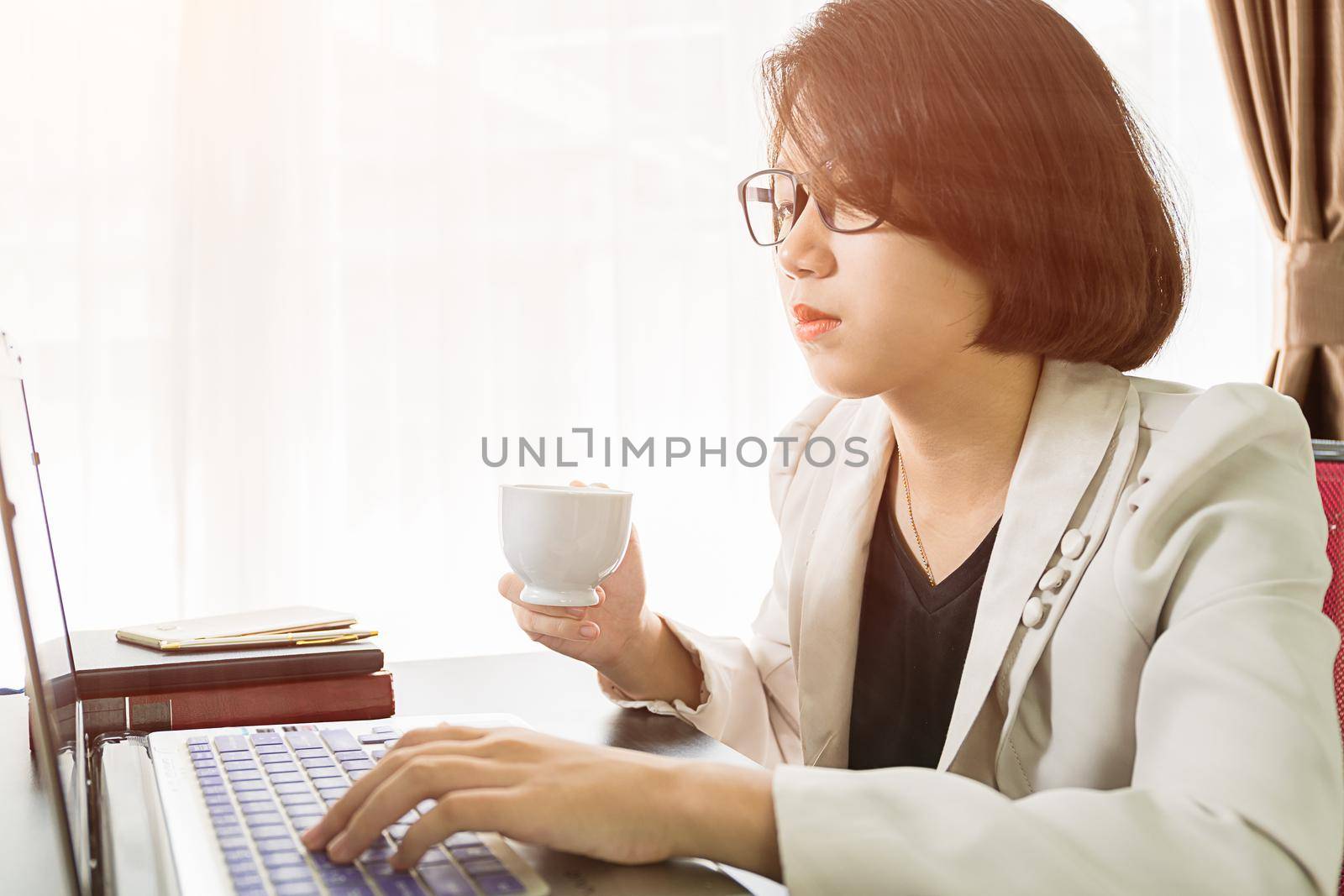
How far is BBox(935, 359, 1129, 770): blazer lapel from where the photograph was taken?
0.89 metres

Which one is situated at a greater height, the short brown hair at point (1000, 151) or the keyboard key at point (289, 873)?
the short brown hair at point (1000, 151)

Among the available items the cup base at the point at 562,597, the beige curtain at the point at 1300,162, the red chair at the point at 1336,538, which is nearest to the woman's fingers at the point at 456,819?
the cup base at the point at 562,597

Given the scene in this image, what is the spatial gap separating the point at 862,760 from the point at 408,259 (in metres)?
1.78

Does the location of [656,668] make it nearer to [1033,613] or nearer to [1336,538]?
[1033,613]

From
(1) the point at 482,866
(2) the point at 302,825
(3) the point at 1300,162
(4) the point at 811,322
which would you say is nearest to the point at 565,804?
(1) the point at 482,866

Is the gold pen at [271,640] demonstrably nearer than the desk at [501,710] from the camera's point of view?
No

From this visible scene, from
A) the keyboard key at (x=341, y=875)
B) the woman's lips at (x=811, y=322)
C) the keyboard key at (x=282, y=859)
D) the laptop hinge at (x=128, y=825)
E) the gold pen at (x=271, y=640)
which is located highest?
the woman's lips at (x=811, y=322)

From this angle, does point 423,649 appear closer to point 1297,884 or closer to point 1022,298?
point 1022,298

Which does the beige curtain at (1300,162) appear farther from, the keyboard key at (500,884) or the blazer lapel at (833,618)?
the keyboard key at (500,884)

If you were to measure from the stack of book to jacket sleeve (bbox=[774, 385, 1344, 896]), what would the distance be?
0.49m

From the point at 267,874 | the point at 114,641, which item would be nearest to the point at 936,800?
the point at 267,874

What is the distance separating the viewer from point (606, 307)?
261 cm

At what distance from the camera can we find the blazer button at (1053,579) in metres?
0.87

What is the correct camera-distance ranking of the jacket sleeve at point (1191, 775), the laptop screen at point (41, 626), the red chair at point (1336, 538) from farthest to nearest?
1. the red chair at point (1336, 538)
2. the jacket sleeve at point (1191, 775)
3. the laptop screen at point (41, 626)
